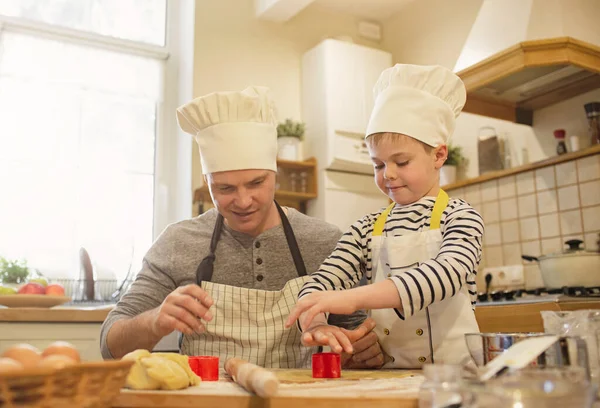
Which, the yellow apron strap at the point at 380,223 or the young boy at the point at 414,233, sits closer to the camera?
the young boy at the point at 414,233

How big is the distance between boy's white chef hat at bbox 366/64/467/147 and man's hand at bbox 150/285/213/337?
478 millimetres

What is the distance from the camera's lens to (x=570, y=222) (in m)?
2.78

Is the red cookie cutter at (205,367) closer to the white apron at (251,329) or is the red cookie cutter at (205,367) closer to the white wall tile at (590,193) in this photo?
the white apron at (251,329)

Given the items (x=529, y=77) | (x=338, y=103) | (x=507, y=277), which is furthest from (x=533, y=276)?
(x=338, y=103)

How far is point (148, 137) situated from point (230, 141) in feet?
7.91

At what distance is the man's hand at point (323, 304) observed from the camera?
3.17ft

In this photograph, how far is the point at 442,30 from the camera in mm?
3883

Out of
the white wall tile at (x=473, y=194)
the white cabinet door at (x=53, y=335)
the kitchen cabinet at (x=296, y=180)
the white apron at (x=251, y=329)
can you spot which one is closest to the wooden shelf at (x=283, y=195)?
the kitchen cabinet at (x=296, y=180)

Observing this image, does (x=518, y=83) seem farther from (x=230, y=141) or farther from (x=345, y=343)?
(x=345, y=343)

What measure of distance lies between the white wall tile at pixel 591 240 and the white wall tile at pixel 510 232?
1.18 feet

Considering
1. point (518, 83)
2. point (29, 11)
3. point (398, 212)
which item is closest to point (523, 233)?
point (518, 83)

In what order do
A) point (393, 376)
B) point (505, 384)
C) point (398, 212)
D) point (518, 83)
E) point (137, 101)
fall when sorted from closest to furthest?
point (505, 384) → point (393, 376) → point (398, 212) → point (518, 83) → point (137, 101)

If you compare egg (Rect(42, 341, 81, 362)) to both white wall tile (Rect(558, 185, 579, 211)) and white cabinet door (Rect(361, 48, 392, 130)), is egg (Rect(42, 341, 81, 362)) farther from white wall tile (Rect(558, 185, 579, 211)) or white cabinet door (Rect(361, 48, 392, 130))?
white cabinet door (Rect(361, 48, 392, 130))

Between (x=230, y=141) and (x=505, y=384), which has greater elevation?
(x=230, y=141)
